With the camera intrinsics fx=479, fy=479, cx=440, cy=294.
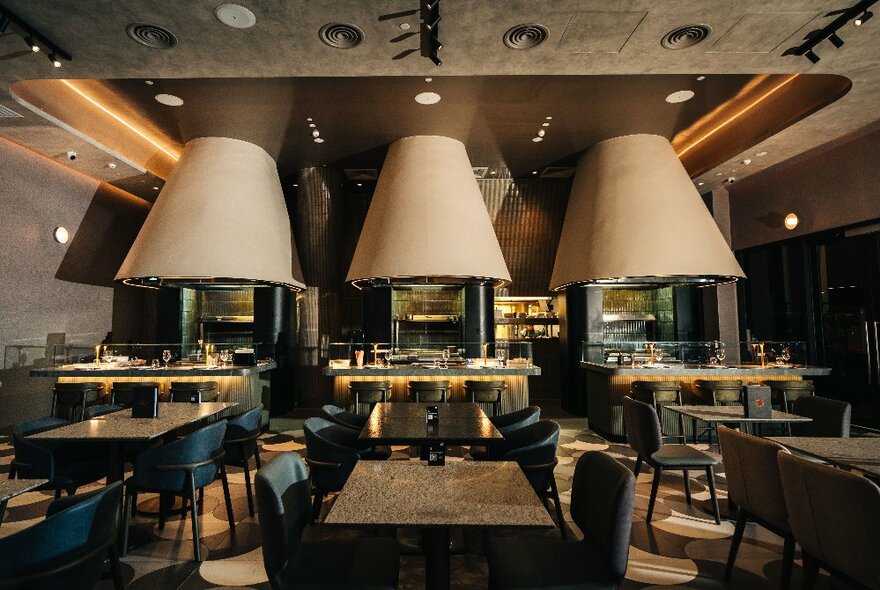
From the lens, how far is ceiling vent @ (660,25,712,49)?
169 inches

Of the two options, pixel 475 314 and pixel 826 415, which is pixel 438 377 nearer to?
pixel 475 314

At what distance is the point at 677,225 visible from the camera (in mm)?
6863

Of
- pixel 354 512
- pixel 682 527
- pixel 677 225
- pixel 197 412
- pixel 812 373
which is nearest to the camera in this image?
pixel 354 512

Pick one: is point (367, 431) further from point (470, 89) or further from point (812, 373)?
point (812, 373)

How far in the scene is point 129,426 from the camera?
3436 mm

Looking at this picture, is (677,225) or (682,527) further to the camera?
(677,225)

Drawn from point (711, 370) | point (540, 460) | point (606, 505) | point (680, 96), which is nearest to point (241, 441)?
point (540, 460)

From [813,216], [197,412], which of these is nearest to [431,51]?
[197,412]

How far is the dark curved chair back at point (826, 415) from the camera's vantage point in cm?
381

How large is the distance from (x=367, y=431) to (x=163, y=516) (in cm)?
194

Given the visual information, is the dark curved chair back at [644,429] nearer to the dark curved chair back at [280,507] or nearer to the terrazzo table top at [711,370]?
the terrazzo table top at [711,370]

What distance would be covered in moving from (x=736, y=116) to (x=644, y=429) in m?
5.84

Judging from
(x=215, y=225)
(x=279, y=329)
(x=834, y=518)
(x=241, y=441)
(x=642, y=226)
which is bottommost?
(x=241, y=441)

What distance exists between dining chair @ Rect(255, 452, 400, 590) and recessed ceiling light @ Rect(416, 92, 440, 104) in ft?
16.7
